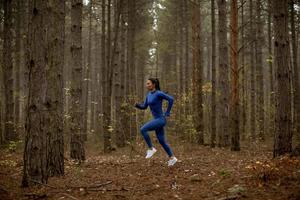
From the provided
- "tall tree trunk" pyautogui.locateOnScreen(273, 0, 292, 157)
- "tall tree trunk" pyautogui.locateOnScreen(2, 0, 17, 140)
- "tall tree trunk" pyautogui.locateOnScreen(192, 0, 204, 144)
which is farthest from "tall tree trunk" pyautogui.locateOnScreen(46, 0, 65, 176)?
"tall tree trunk" pyautogui.locateOnScreen(2, 0, 17, 140)

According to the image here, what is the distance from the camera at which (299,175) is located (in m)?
5.22

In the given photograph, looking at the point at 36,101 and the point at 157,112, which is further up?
the point at 36,101

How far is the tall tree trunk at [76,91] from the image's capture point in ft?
32.2

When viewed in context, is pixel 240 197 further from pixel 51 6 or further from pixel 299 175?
pixel 51 6

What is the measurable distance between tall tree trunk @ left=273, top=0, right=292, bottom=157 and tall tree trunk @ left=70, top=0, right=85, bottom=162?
574 centimetres

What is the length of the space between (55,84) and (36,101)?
30.0 inches

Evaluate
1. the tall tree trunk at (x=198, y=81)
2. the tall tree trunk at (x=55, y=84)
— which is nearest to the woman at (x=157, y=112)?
the tall tree trunk at (x=55, y=84)

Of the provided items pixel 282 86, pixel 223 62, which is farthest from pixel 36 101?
pixel 223 62

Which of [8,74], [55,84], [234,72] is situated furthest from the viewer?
[8,74]

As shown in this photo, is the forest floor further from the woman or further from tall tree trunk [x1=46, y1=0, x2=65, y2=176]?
the woman

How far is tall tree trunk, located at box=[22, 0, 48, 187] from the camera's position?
5.95 metres

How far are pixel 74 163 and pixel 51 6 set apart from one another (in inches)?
198

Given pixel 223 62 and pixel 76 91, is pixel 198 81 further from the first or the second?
pixel 76 91

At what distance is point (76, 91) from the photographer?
32.3 feet
